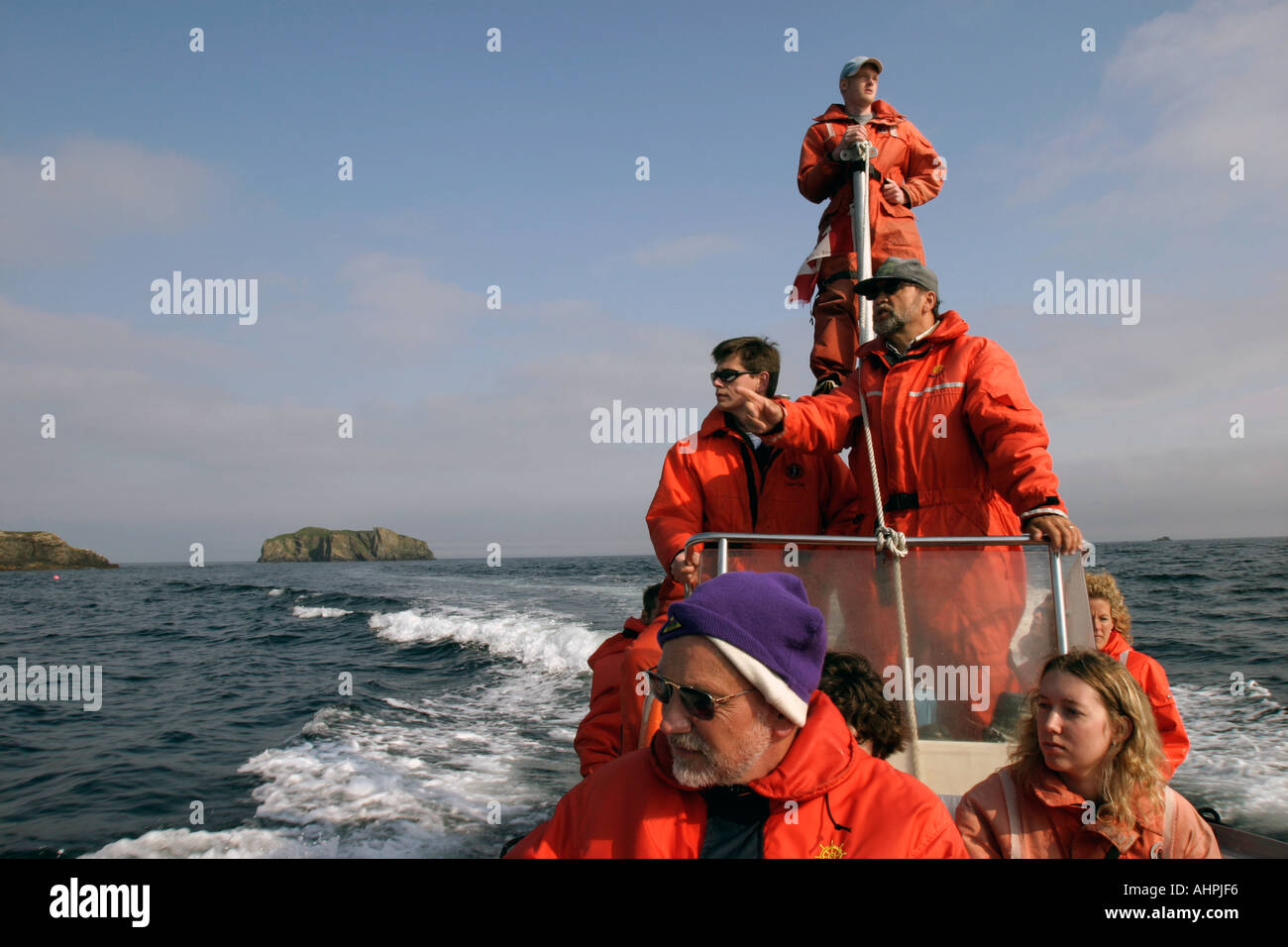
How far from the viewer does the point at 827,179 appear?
5.49 m

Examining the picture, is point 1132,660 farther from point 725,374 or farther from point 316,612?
point 316,612

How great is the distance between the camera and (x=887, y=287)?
3.76 meters

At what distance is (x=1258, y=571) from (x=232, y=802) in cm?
3428

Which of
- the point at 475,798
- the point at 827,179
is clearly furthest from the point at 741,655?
the point at 475,798

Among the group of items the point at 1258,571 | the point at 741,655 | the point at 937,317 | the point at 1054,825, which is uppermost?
the point at 937,317

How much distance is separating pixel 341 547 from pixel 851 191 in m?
134

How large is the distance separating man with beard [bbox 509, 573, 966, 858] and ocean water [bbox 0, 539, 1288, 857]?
424 cm

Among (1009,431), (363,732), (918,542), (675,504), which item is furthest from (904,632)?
(363,732)

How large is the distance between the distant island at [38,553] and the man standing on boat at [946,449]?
107 meters

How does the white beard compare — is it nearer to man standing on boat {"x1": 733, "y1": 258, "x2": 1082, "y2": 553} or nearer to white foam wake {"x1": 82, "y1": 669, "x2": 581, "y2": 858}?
man standing on boat {"x1": 733, "y1": 258, "x2": 1082, "y2": 553}

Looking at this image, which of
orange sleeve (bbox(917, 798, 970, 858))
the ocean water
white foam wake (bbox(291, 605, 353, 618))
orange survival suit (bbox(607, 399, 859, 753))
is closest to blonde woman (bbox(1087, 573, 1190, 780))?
orange survival suit (bbox(607, 399, 859, 753))

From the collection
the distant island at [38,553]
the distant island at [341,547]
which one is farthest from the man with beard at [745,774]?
the distant island at [341,547]

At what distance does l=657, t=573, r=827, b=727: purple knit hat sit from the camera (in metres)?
1.75
